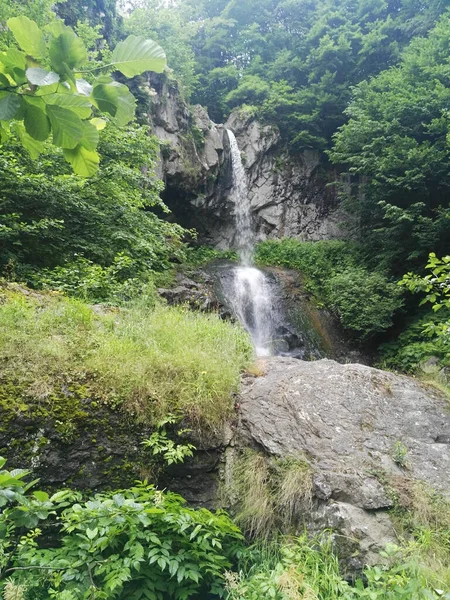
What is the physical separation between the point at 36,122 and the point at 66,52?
0.52 feet

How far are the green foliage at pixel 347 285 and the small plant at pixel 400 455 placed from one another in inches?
252

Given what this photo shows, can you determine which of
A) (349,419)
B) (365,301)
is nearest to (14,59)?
(349,419)

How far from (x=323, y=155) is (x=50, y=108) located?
1779 cm

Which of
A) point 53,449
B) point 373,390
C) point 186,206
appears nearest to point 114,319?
point 53,449

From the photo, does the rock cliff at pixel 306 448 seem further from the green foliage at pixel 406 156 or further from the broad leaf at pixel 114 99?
the green foliage at pixel 406 156

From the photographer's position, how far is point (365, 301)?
31.8ft

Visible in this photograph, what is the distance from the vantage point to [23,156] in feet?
20.4

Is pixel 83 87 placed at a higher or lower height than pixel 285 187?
lower

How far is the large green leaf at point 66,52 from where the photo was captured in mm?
767

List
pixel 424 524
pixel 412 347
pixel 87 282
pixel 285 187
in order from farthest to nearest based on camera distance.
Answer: pixel 285 187, pixel 412 347, pixel 87 282, pixel 424 524

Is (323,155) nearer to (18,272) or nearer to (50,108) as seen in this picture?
(18,272)

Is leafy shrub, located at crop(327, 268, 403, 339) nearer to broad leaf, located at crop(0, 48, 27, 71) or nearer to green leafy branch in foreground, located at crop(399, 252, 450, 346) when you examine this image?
green leafy branch in foreground, located at crop(399, 252, 450, 346)

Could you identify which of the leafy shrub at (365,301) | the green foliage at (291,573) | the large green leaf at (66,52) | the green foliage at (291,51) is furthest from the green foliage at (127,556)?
the green foliage at (291,51)

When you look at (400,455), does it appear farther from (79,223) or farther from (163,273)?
(163,273)
